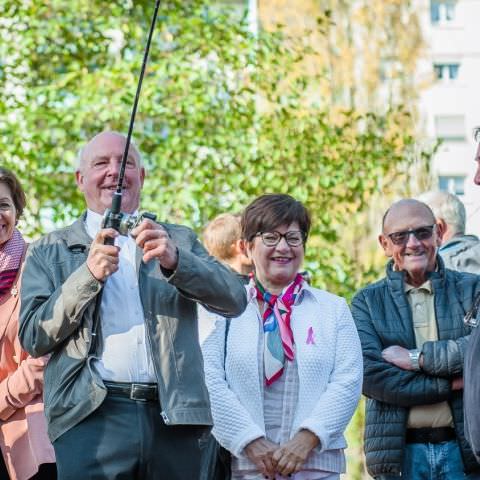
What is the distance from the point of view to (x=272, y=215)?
603cm

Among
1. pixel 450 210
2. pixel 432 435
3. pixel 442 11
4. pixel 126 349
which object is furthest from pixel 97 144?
pixel 442 11

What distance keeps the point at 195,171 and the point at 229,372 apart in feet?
20.7

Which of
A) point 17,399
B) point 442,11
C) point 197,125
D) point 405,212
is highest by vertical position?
point 442,11

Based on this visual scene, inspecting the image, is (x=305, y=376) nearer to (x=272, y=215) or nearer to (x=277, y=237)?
(x=277, y=237)

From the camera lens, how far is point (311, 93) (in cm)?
1343

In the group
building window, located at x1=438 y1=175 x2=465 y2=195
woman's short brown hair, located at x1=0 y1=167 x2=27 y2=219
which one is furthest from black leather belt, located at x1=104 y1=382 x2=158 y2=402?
building window, located at x1=438 y1=175 x2=465 y2=195

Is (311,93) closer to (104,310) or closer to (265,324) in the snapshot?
(265,324)

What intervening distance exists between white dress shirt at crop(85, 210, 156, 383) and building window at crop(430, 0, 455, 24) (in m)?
32.1

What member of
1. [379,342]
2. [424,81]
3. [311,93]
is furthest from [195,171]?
[424,81]

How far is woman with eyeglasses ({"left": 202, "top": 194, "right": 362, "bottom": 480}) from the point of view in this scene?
5629 mm

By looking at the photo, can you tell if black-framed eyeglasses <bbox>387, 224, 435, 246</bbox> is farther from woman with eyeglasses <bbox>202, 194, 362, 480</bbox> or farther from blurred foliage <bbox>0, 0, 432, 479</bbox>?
blurred foliage <bbox>0, 0, 432, 479</bbox>

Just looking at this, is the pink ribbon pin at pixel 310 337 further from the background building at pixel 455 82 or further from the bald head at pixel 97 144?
the background building at pixel 455 82

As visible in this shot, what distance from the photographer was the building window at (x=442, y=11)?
36.2 metres

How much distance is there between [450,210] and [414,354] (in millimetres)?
1736
